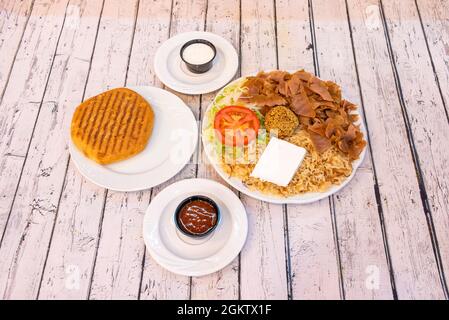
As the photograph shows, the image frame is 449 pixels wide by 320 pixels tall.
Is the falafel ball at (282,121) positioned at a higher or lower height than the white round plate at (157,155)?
higher

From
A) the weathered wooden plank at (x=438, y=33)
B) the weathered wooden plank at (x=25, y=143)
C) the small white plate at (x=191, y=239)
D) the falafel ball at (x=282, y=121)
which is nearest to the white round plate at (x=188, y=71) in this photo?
the falafel ball at (x=282, y=121)

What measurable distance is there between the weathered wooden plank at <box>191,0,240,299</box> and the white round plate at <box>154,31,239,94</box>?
0.30 ft

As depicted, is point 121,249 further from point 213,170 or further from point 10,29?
point 10,29

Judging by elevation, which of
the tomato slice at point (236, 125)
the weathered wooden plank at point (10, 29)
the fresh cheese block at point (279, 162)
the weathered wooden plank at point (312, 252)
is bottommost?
the weathered wooden plank at point (312, 252)

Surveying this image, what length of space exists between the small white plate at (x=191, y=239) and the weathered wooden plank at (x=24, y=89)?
0.84 metres

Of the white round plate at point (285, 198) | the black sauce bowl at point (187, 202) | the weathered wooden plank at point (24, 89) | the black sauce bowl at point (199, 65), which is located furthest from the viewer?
the black sauce bowl at point (199, 65)

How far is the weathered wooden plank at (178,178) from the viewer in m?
2.00

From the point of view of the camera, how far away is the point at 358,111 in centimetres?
253

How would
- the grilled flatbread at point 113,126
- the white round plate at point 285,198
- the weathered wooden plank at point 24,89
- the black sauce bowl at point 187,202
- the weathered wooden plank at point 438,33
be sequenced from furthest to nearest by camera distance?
the weathered wooden plank at point 438,33 → the weathered wooden plank at point 24,89 → the grilled flatbread at point 113,126 → the white round plate at point 285,198 → the black sauce bowl at point 187,202

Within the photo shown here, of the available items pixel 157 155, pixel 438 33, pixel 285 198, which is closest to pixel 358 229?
pixel 285 198

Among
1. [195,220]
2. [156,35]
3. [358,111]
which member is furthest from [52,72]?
[358,111]

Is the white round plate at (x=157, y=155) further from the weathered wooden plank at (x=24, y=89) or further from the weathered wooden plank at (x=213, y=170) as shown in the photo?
the weathered wooden plank at (x=24, y=89)
